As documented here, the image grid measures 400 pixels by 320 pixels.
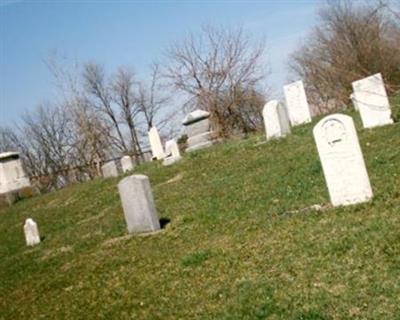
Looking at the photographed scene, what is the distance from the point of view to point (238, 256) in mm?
7598

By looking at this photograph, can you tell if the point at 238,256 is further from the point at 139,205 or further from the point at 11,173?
the point at 11,173

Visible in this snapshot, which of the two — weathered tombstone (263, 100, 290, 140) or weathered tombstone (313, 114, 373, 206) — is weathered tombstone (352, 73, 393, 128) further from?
weathered tombstone (313, 114, 373, 206)

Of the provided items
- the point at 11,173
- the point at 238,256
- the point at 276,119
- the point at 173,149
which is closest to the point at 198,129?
the point at 173,149

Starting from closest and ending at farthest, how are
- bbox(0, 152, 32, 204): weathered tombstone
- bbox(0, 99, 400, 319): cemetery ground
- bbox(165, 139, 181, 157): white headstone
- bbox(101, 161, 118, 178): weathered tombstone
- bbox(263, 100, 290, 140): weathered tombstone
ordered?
bbox(0, 99, 400, 319): cemetery ground
bbox(263, 100, 290, 140): weathered tombstone
bbox(165, 139, 181, 157): white headstone
bbox(101, 161, 118, 178): weathered tombstone
bbox(0, 152, 32, 204): weathered tombstone

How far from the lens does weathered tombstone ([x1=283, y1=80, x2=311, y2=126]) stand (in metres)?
22.9

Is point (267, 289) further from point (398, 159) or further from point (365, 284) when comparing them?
point (398, 159)

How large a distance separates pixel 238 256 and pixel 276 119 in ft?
39.3

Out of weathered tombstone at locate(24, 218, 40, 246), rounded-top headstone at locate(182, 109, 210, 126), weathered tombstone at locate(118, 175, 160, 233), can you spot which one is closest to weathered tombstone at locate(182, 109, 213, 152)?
rounded-top headstone at locate(182, 109, 210, 126)

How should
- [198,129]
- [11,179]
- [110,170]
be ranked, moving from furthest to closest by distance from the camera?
[11,179] < [198,129] < [110,170]

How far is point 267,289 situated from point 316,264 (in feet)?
2.30

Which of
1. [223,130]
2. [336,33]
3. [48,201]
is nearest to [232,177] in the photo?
[48,201]

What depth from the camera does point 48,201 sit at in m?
23.6

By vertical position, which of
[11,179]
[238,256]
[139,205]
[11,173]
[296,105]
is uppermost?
[11,173]

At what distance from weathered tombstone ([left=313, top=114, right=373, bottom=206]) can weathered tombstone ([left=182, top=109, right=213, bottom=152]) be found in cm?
1690
